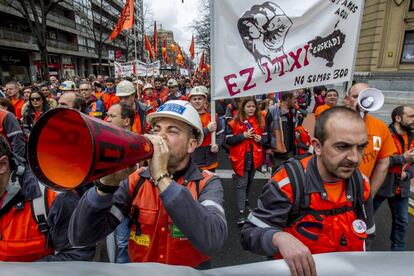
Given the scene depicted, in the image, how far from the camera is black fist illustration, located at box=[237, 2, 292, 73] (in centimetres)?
311

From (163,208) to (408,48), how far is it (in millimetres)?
23325

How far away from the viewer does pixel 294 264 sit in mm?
997

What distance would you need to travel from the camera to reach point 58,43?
36625mm

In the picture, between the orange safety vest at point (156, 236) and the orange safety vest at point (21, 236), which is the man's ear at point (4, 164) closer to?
the orange safety vest at point (21, 236)

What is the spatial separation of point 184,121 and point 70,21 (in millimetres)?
47144

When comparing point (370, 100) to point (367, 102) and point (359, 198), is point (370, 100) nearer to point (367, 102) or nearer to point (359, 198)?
point (367, 102)

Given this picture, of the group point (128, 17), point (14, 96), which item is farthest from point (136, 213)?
→ point (128, 17)

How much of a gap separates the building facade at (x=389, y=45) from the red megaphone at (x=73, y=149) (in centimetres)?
2149

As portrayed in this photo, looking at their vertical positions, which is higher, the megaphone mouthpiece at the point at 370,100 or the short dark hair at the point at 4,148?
the megaphone mouthpiece at the point at 370,100

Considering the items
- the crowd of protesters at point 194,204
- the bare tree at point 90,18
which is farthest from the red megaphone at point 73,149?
the bare tree at point 90,18

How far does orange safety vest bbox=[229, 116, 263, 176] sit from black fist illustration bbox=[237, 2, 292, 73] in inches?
48.0

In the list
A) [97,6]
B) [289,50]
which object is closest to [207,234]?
[289,50]

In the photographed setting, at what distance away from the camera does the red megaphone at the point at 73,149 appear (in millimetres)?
911

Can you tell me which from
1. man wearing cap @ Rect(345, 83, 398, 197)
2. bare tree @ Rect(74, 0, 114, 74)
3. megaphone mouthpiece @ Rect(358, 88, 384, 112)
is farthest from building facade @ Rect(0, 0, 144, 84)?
man wearing cap @ Rect(345, 83, 398, 197)
